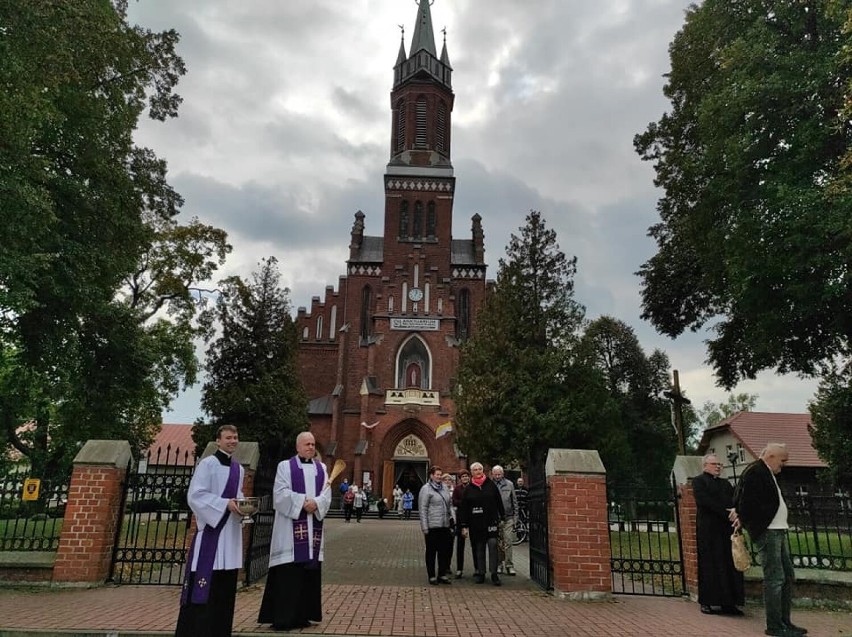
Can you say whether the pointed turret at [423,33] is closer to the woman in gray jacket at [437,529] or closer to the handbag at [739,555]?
the woman in gray jacket at [437,529]

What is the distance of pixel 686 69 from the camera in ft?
56.6

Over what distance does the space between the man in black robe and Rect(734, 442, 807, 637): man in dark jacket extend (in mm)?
809

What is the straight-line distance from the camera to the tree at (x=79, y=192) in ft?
33.3

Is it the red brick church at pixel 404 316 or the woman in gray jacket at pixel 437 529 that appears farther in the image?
the red brick church at pixel 404 316

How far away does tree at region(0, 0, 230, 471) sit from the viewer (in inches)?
399

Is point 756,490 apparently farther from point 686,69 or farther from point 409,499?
point 409,499

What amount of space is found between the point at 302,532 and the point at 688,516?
4.88 metres

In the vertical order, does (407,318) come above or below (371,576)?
above

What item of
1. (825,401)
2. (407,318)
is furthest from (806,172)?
(407,318)

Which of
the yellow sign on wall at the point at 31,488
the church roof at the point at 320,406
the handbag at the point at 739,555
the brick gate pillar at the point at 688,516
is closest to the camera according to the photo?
the handbag at the point at 739,555

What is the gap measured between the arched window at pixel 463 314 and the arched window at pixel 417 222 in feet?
15.4

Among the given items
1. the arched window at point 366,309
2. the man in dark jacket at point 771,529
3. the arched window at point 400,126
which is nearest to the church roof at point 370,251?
the arched window at point 366,309

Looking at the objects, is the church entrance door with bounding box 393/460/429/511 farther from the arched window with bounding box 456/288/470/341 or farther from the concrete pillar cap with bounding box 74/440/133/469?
the concrete pillar cap with bounding box 74/440/133/469

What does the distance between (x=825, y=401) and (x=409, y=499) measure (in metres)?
17.6
